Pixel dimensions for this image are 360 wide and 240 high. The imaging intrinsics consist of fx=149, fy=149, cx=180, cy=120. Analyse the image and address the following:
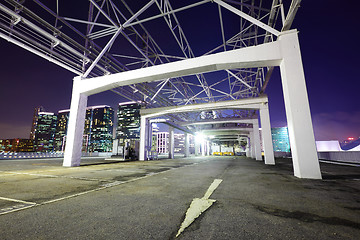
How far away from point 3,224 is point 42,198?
4.04 ft

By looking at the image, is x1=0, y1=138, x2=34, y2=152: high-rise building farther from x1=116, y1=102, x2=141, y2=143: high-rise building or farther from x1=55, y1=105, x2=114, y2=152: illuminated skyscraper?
x1=116, y1=102, x2=141, y2=143: high-rise building

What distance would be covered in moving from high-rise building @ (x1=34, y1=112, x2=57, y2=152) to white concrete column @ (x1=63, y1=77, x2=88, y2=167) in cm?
19904

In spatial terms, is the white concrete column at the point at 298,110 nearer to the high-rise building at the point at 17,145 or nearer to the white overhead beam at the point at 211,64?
the white overhead beam at the point at 211,64

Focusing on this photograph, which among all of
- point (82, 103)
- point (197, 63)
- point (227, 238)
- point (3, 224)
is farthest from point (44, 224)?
point (82, 103)

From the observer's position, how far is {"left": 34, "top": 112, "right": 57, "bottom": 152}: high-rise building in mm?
161062

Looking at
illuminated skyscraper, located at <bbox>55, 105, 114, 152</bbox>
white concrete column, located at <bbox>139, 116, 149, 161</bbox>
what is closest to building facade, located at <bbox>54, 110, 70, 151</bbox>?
illuminated skyscraper, located at <bbox>55, 105, 114, 152</bbox>

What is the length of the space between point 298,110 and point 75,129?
487 inches

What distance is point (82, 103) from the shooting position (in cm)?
1048

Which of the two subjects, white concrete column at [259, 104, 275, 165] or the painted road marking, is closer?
the painted road marking

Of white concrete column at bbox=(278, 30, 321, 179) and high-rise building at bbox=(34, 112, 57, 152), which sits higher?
high-rise building at bbox=(34, 112, 57, 152)

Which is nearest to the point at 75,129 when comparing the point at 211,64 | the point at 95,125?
the point at 211,64

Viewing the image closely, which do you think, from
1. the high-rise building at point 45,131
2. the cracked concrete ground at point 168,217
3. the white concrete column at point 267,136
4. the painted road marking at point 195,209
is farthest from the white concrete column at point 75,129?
the high-rise building at point 45,131

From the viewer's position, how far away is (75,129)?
390 inches

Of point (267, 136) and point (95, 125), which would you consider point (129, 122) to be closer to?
point (95, 125)
